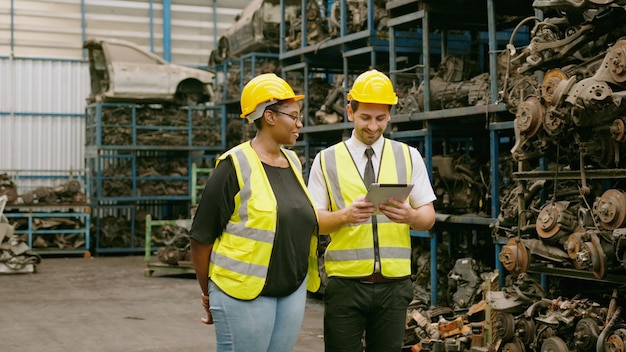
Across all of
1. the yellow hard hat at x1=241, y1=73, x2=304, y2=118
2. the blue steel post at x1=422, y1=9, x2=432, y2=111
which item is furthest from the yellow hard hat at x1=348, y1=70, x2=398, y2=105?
the blue steel post at x1=422, y1=9, x2=432, y2=111

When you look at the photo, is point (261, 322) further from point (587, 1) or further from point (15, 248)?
point (15, 248)

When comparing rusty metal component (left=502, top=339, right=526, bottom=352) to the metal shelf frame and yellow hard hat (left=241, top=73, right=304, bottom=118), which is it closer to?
yellow hard hat (left=241, top=73, right=304, bottom=118)

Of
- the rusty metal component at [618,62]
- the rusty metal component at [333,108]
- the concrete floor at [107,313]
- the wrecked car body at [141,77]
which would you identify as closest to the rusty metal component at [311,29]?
the rusty metal component at [333,108]

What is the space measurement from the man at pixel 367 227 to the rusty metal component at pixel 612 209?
1.82 m

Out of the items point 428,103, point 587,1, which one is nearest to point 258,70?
point 428,103

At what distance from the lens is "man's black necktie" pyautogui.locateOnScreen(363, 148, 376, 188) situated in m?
4.57

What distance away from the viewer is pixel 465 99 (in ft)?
28.3

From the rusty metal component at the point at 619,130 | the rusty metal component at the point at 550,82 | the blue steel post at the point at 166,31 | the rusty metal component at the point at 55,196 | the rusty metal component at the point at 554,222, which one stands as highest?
the blue steel post at the point at 166,31

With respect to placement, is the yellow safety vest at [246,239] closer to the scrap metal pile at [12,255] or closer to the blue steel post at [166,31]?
the scrap metal pile at [12,255]

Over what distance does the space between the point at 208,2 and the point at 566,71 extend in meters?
15.1

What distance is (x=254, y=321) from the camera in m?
3.85

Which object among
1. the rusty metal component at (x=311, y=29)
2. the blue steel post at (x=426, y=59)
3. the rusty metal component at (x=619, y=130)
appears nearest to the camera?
Result: the rusty metal component at (x=619, y=130)

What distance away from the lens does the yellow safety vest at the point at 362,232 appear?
4.45 meters

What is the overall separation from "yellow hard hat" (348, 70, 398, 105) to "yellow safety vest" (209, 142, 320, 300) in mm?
844
